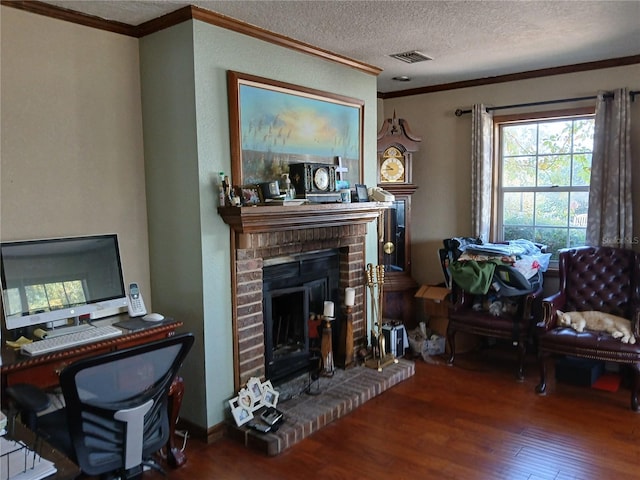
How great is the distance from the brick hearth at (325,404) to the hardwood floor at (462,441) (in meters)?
0.05

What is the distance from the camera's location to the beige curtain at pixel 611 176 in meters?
3.96

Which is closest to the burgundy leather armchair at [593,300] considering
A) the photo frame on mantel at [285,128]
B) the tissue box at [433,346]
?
the tissue box at [433,346]

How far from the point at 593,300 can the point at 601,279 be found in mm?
168

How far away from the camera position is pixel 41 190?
2684 mm

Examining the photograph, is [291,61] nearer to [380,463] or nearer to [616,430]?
[380,463]

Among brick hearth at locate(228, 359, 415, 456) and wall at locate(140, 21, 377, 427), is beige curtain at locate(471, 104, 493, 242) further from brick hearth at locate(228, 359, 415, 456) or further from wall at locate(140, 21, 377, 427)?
wall at locate(140, 21, 377, 427)

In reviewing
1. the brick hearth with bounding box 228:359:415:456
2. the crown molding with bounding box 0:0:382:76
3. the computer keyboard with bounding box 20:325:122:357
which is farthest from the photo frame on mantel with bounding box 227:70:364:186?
the brick hearth with bounding box 228:359:415:456

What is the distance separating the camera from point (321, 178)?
351cm

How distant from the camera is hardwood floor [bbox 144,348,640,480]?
8.87 ft

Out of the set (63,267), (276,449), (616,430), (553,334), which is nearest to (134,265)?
(63,267)

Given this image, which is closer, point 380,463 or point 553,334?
point 380,463

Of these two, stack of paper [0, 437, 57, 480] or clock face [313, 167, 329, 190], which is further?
clock face [313, 167, 329, 190]

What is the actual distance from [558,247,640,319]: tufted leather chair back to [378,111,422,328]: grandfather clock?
134cm

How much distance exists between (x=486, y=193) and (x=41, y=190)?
137 inches
